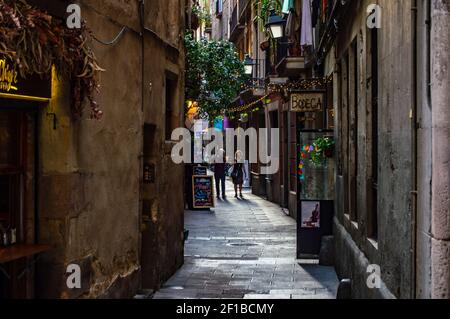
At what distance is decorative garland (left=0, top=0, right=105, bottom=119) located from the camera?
Answer: 18.8 feet

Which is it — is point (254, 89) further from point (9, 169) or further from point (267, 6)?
point (9, 169)

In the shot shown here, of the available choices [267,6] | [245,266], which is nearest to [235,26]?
[267,6]

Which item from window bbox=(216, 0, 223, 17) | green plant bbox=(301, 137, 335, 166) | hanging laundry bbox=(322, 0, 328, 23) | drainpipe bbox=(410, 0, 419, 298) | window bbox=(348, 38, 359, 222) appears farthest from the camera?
window bbox=(216, 0, 223, 17)

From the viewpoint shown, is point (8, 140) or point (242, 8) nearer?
point (8, 140)

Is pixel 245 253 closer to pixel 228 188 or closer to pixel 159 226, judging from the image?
pixel 159 226

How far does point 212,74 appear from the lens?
84.6 ft

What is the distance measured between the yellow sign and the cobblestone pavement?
473 cm

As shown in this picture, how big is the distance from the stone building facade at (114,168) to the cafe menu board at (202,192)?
34.5 ft

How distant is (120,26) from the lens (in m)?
8.86

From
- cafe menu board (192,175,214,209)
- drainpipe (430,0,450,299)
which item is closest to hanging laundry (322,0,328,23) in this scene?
cafe menu board (192,175,214,209)

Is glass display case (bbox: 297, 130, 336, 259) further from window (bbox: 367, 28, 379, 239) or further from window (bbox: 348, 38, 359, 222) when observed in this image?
window (bbox: 367, 28, 379, 239)

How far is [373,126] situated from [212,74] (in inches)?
687

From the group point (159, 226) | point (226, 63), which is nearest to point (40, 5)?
point (159, 226)

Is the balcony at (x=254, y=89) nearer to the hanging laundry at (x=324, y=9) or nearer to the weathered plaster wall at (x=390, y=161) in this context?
the hanging laundry at (x=324, y=9)
